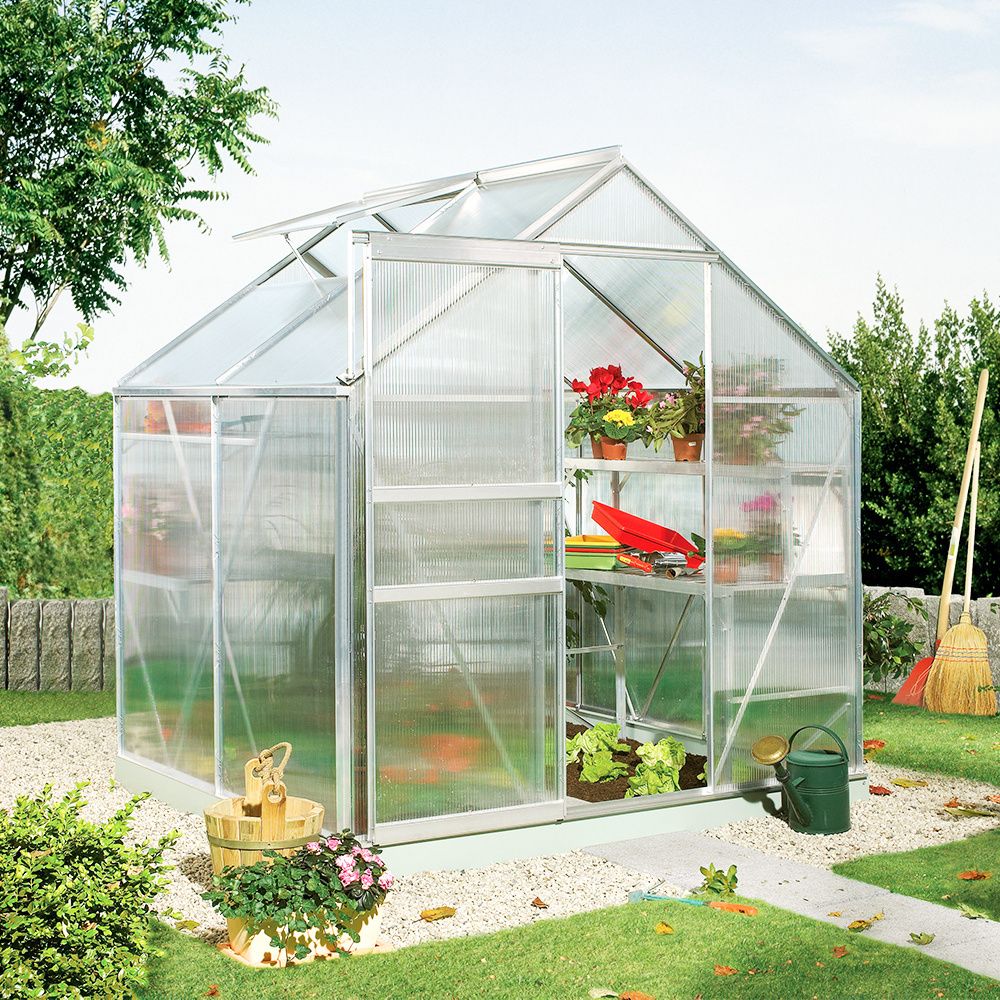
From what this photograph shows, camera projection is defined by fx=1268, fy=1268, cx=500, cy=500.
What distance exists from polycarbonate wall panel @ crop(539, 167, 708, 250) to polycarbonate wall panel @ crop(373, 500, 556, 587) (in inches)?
53.8

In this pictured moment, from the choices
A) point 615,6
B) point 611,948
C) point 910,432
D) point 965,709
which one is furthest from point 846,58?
point 611,948

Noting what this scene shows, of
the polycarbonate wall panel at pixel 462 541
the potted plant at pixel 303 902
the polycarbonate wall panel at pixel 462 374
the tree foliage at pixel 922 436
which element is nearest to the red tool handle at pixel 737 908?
the potted plant at pixel 303 902

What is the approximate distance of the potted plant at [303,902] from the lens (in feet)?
14.4

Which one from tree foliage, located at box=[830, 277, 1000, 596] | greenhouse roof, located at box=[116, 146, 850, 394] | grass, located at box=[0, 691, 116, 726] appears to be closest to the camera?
greenhouse roof, located at box=[116, 146, 850, 394]

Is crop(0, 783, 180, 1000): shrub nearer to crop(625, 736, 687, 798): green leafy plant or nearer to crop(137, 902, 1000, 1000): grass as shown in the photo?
crop(137, 902, 1000, 1000): grass

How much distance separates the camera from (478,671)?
18.5 feet

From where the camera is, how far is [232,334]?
6.88 meters

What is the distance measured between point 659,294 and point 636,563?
4.97 ft

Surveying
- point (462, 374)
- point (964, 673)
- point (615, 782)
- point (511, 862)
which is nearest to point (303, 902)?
point (511, 862)

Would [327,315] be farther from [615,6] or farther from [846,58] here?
[846,58]

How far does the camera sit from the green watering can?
20.1 ft

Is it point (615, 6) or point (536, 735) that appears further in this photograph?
point (615, 6)

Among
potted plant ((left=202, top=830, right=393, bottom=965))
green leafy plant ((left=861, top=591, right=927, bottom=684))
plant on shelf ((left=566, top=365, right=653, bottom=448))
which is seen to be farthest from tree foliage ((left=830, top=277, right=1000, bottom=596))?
potted plant ((left=202, top=830, right=393, bottom=965))

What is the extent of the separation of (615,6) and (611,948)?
464 inches
